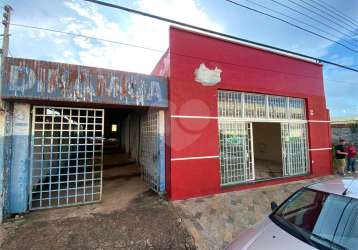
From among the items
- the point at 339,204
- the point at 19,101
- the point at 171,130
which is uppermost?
the point at 19,101

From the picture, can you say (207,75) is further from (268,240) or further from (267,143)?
(267,143)

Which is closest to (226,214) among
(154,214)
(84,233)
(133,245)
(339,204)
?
(154,214)

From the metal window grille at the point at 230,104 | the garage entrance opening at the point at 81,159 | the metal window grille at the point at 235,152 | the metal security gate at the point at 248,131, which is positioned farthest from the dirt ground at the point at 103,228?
the metal window grille at the point at 230,104

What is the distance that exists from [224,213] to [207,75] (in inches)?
145

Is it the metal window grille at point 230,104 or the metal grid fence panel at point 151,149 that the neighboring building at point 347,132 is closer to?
the metal window grille at point 230,104

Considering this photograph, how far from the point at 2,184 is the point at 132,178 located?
13.0 feet

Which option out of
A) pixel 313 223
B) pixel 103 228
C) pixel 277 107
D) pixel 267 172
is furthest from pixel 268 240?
pixel 267 172

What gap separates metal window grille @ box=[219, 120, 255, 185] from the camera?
19.1ft

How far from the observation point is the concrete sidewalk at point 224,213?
3.66 metres

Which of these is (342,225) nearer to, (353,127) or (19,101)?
(19,101)

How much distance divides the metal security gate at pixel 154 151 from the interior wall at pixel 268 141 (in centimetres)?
739

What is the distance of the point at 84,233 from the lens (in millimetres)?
3521

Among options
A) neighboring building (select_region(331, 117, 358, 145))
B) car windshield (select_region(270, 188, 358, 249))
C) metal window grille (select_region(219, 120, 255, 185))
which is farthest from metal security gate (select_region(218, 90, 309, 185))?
neighboring building (select_region(331, 117, 358, 145))

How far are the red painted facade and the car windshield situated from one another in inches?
112
